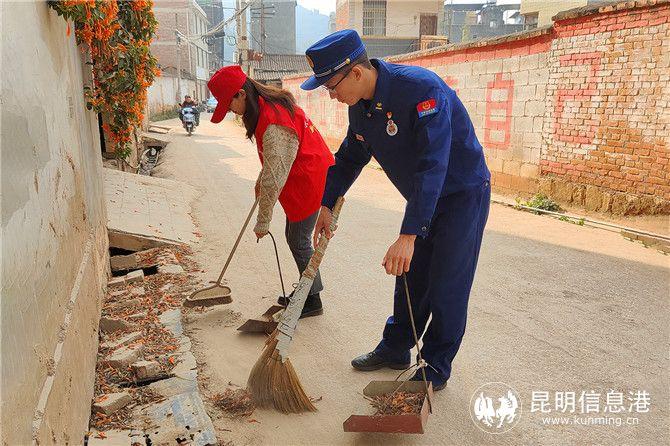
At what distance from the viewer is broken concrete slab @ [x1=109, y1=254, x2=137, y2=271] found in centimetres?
479

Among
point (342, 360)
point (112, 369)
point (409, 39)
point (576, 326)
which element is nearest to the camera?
point (112, 369)

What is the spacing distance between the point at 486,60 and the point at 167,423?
27.0 feet

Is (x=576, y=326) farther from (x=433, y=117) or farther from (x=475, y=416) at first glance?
(x=433, y=117)

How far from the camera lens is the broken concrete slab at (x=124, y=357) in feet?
9.80

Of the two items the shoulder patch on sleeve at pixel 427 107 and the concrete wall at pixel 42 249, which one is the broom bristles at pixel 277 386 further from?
the shoulder patch on sleeve at pixel 427 107

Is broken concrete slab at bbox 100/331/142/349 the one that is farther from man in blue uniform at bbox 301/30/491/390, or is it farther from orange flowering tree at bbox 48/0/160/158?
orange flowering tree at bbox 48/0/160/158

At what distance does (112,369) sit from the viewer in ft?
9.80

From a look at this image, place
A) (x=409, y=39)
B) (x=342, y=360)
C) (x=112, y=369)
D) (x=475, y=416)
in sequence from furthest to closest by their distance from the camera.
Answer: (x=409, y=39) → (x=342, y=360) → (x=112, y=369) → (x=475, y=416)

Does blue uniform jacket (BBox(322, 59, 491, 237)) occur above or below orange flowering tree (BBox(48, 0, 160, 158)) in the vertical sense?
below

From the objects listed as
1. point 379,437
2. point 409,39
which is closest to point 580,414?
point 379,437

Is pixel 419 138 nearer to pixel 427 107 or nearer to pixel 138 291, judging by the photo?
pixel 427 107

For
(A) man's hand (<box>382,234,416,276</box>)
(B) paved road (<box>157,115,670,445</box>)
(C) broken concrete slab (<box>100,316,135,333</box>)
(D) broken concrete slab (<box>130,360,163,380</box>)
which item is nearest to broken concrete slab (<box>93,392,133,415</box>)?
(D) broken concrete slab (<box>130,360,163,380</box>)

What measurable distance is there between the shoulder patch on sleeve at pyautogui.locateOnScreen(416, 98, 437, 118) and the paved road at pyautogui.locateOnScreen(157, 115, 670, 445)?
149 centimetres

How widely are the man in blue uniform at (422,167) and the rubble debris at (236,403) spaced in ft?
2.86
